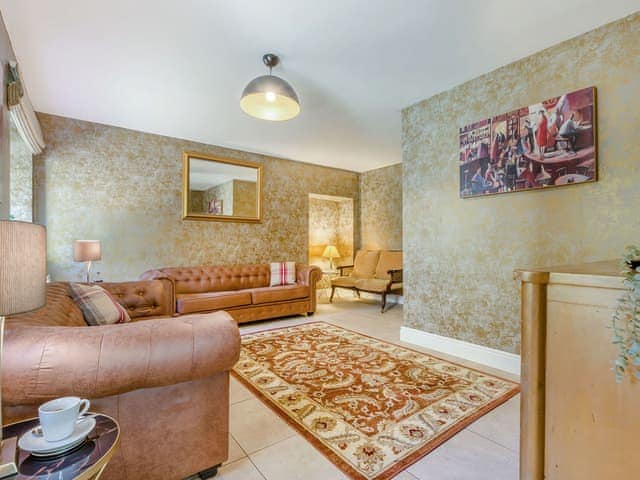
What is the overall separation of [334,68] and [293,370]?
9.06 ft

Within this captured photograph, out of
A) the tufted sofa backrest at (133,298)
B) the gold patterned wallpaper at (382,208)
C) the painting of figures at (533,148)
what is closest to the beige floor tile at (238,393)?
the tufted sofa backrest at (133,298)

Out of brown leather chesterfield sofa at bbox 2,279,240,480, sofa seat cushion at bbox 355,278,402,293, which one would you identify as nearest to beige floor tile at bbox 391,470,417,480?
brown leather chesterfield sofa at bbox 2,279,240,480

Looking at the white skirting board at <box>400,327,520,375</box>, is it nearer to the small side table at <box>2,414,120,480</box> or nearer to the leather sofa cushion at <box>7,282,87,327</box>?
the small side table at <box>2,414,120,480</box>

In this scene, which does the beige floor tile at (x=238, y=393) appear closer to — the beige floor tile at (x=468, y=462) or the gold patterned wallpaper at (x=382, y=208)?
the beige floor tile at (x=468, y=462)

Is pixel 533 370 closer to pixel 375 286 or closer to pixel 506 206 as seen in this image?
pixel 506 206

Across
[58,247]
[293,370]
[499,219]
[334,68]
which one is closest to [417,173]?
[499,219]

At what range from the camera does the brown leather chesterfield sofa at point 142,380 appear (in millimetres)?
1076

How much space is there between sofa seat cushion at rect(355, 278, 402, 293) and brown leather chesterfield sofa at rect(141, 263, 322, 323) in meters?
0.86

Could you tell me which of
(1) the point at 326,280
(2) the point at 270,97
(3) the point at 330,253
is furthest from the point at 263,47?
(1) the point at 326,280

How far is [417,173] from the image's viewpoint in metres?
3.47

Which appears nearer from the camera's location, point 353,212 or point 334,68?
point 334,68

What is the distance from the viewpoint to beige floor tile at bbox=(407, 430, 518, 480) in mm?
1466

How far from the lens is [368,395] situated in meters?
2.24

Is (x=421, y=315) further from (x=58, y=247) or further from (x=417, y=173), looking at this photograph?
(x=58, y=247)
